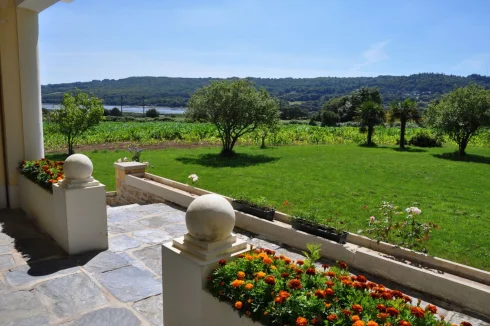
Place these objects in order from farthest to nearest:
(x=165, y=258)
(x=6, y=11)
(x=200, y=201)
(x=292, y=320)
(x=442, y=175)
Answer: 1. (x=442, y=175)
2. (x=6, y=11)
3. (x=165, y=258)
4. (x=200, y=201)
5. (x=292, y=320)

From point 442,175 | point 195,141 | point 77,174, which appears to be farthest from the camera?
point 195,141

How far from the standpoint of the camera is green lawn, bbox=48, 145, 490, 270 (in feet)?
20.7

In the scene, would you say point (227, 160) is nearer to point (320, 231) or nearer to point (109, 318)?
point (320, 231)

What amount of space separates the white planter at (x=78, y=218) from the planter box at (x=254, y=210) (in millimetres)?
2352

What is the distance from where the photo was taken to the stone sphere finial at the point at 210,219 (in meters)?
2.50

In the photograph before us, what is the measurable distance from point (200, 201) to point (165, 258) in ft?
1.96

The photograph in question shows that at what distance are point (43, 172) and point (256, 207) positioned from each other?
3.40 metres

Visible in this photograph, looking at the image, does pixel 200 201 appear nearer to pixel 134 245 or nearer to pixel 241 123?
pixel 134 245

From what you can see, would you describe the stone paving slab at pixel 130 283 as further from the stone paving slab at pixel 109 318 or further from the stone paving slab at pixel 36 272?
the stone paving slab at pixel 36 272

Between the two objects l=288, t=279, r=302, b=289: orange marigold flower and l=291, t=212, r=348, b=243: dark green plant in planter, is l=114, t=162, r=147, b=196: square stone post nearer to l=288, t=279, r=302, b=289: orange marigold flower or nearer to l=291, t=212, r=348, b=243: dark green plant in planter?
l=291, t=212, r=348, b=243: dark green plant in planter

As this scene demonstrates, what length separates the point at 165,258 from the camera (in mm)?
2791

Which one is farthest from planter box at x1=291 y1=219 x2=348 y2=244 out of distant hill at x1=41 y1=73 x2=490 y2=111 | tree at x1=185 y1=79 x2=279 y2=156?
distant hill at x1=41 y1=73 x2=490 y2=111

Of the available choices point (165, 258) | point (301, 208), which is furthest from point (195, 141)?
point (165, 258)

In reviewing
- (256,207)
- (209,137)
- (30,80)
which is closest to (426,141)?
(209,137)
